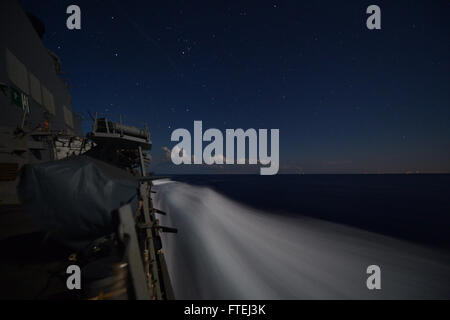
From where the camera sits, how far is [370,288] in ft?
27.9

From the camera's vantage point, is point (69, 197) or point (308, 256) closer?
point (69, 197)

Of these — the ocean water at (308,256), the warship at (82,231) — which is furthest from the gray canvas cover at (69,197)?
the ocean water at (308,256)

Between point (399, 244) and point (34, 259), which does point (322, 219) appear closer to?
point (399, 244)

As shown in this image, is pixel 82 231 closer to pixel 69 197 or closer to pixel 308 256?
pixel 69 197

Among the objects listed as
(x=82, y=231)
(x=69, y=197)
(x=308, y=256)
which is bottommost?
(x=308, y=256)

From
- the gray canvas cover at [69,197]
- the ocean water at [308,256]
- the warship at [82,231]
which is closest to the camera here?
the warship at [82,231]

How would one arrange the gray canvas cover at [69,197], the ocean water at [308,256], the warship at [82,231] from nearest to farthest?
the warship at [82,231] → the gray canvas cover at [69,197] → the ocean water at [308,256]

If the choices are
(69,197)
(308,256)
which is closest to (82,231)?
(69,197)

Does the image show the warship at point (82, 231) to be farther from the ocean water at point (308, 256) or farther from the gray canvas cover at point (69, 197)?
the ocean water at point (308, 256)

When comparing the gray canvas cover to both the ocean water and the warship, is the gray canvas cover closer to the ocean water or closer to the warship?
the warship

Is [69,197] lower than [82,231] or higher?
higher

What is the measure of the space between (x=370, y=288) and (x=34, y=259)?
593 inches

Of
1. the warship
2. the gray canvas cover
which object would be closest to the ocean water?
the warship
